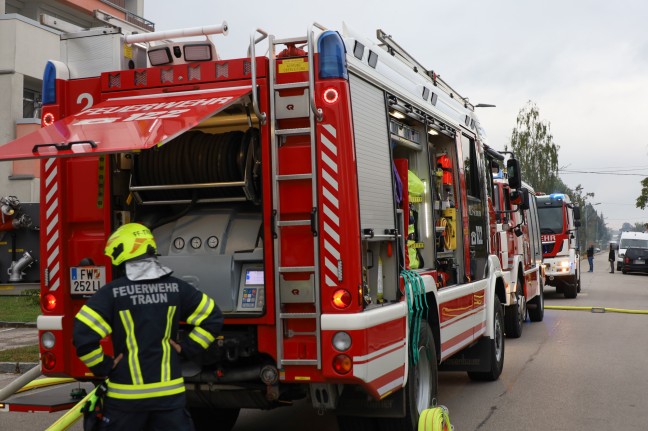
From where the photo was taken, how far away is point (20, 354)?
10.9 m

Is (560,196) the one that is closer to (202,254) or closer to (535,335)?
(535,335)

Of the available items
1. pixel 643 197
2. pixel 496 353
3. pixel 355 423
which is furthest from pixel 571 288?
pixel 643 197

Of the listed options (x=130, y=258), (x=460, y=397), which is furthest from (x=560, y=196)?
(x=130, y=258)

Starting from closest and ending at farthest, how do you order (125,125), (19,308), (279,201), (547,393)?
1. (125,125)
2. (279,201)
3. (547,393)
4. (19,308)

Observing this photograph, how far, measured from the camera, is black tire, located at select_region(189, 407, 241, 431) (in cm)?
683

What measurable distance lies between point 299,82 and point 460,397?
183 inches

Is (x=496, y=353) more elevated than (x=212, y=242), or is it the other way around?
(x=212, y=242)

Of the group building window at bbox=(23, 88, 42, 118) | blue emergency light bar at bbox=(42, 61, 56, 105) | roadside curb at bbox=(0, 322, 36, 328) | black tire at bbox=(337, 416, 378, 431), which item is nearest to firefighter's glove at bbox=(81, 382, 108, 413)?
black tire at bbox=(337, 416, 378, 431)

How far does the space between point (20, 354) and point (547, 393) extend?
680cm

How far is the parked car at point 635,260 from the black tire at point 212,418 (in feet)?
119

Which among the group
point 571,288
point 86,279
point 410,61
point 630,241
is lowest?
point 571,288

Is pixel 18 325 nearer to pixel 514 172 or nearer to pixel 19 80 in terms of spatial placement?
pixel 514 172

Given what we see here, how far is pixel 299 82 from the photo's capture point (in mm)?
5250

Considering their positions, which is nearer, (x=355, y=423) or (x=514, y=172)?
(x=355, y=423)
